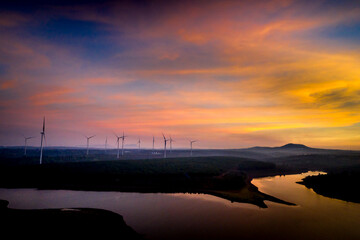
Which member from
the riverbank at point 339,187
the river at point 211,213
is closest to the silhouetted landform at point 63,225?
the river at point 211,213

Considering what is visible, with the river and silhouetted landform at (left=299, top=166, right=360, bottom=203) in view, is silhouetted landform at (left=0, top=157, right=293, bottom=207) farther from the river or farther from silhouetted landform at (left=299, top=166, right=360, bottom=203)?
silhouetted landform at (left=299, top=166, right=360, bottom=203)

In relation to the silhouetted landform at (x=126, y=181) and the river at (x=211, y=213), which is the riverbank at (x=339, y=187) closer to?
the river at (x=211, y=213)

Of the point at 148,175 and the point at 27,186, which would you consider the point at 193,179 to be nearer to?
the point at 148,175

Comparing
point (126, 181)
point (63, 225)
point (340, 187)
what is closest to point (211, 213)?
point (63, 225)

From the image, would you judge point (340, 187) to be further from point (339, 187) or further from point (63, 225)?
point (63, 225)

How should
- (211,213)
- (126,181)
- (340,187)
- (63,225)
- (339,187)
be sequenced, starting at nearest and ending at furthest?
(63,225) < (211,213) < (340,187) < (339,187) < (126,181)

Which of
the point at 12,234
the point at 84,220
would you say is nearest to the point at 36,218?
the point at 12,234
